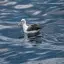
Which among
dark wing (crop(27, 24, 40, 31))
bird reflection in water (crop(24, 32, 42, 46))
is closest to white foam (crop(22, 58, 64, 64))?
bird reflection in water (crop(24, 32, 42, 46))

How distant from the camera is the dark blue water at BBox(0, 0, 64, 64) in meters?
14.3

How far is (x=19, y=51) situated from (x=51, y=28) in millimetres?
3965

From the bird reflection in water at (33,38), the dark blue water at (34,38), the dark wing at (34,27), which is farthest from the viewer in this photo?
the dark wing at (34,27)

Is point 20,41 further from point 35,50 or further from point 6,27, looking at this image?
point 6,27

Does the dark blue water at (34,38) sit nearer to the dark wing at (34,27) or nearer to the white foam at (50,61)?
the white foam at (50,61)

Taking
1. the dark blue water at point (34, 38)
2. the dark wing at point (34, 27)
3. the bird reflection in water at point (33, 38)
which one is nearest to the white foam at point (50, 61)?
the dark blue water at point (34, 38)

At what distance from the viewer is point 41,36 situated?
55.5ft

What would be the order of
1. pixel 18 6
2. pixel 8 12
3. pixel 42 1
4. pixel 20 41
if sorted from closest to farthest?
1. pixel 20 41
2. pixel 8 12
3. pixel 18 6
4. pixel 42 1

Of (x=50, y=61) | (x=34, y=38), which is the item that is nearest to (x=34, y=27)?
(x=34, y=38)

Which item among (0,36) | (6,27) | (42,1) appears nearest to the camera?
(0,36)

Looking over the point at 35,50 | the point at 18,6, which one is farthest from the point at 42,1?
the point at 35,50

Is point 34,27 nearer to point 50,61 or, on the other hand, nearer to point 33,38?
point 33,38

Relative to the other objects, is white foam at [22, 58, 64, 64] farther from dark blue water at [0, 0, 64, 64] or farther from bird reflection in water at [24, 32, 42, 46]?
bird reflection in water at [24, 32, 42, 46]

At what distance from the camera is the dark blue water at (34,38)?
14.3 meters
